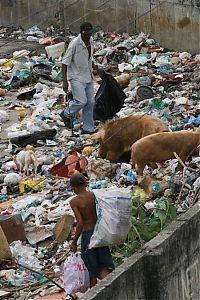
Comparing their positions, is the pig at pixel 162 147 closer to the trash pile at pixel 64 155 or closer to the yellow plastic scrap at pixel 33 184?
the trash pile at pixel 64 155

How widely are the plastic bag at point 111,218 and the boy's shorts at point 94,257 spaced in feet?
0.19

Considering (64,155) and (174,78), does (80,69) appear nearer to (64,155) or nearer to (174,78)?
(64,155)

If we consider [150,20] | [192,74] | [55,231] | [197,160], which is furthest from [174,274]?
[150,20]

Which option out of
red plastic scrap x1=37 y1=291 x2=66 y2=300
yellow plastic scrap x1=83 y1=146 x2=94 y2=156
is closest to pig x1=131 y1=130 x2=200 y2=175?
yellow plastic scrap x1=83 y1=146 x2=94 y2=156

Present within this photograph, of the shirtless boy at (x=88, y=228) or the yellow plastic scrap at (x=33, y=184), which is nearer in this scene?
the shirtless boy at (x=88, y=228)

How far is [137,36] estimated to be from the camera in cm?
1848

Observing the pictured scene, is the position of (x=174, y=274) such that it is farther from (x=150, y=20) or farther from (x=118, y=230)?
(x=150, y=20)

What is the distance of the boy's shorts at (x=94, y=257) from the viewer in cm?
775

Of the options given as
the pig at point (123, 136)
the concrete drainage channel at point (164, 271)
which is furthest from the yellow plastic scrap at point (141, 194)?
the concrete drainage channel at point (164, 271)

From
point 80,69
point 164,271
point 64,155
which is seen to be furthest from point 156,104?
point 164,271

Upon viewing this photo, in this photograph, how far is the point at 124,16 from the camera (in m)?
19.0

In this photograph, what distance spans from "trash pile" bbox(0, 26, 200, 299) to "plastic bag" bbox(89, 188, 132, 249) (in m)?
0.36

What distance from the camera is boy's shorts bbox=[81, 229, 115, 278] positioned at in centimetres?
775

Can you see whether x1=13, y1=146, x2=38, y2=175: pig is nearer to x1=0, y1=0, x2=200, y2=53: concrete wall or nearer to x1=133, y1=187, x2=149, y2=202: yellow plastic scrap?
x1=133, y1=187, x2=149, y2=202: yellow plastic scrap
